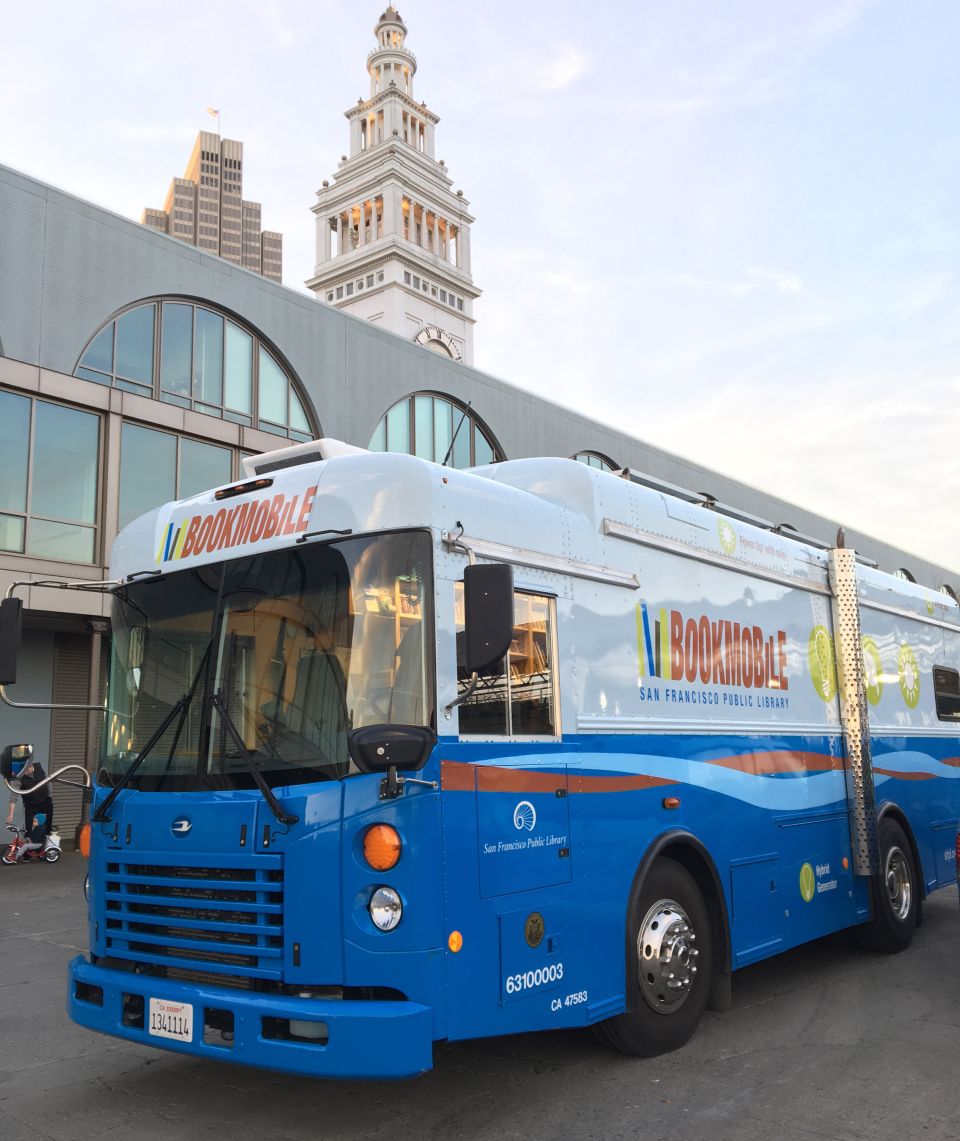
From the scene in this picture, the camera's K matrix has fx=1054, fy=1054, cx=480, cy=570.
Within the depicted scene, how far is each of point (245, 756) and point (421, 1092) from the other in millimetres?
2045

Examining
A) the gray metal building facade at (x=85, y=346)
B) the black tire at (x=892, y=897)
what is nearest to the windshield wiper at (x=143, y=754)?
the black tire at (x=892, y=897)

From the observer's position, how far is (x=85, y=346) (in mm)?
18219

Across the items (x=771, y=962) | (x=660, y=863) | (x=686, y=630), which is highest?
(x=686, y=630)

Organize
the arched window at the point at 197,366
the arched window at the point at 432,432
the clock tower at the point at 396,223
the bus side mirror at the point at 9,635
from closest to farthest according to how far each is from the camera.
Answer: the bus side mirror at the point at 9,635 → the arched window at the point at 197,366 → the arched window at the point at 432,432 → the clock tower at the point at 396,223

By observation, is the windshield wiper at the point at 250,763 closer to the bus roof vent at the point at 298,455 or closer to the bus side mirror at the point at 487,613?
the bus side mirror at the point at 487,613

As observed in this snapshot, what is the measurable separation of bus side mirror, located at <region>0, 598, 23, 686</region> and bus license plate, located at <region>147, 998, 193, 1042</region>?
6.10 feet

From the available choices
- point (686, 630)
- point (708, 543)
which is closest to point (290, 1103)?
point (686, 630)

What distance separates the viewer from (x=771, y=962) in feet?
27.6

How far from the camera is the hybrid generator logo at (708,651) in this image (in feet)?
20.4

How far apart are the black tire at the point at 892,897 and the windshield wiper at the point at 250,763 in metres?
5.55

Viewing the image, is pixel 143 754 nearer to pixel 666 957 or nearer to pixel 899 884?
pixel 666 957

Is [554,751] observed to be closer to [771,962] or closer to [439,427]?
[771,962]

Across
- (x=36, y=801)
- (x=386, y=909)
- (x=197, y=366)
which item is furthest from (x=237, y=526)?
(x=197, y=366)

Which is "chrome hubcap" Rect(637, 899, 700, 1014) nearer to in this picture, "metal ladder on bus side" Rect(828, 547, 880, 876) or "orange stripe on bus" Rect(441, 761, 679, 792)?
"orange stripe on bus" Rect(441, 761, 679, 792)
